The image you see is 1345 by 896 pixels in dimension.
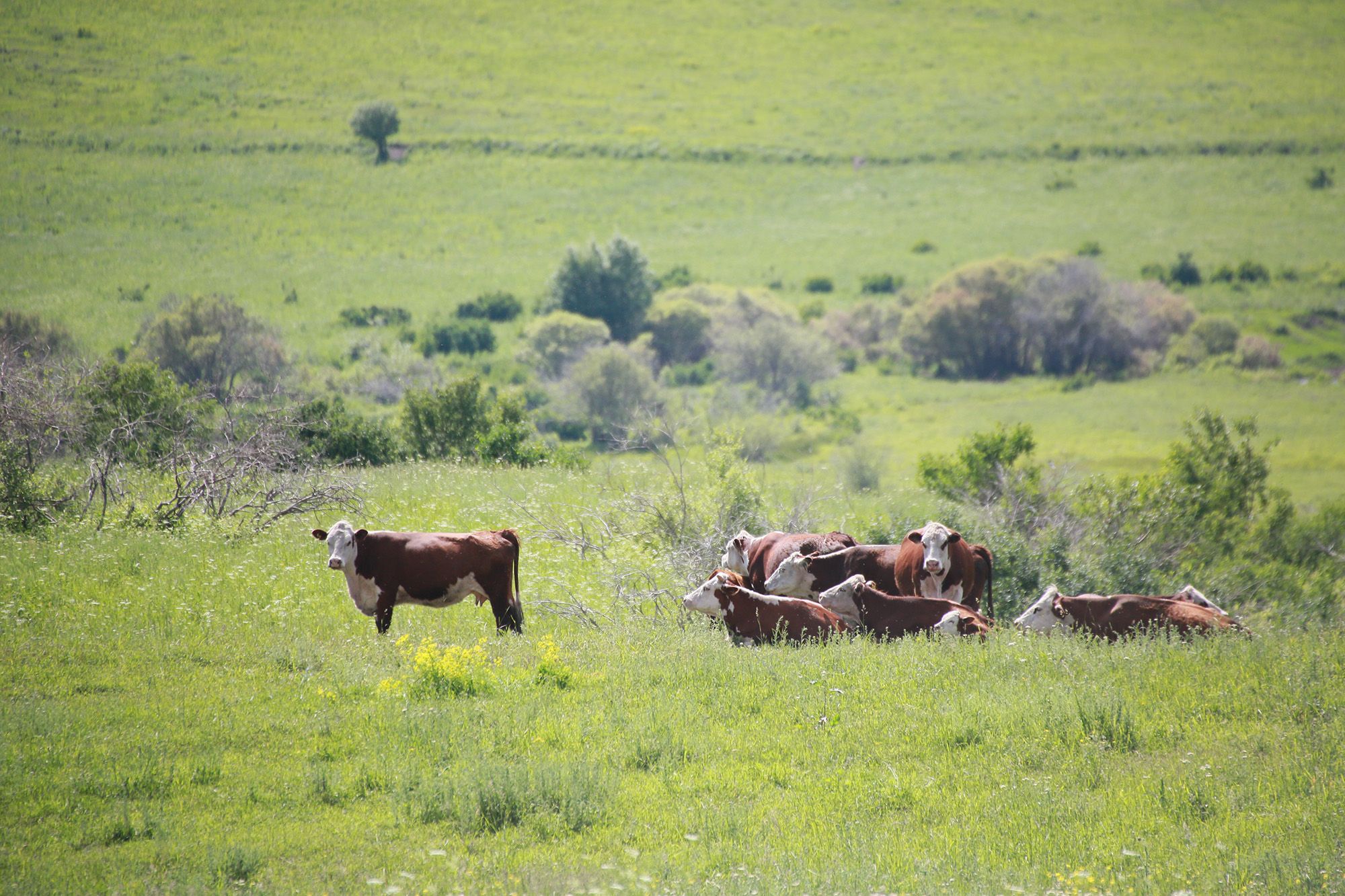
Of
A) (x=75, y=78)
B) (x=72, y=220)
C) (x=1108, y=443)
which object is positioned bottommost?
(x=1108, y=443)

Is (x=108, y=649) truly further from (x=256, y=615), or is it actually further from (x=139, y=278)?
(x=139, y=278)

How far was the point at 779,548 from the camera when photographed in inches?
650

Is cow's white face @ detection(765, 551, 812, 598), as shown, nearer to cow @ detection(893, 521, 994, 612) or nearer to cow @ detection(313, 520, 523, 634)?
cow @ detection(893, 521, 994, 612)

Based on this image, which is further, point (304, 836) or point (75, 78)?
point (75, 78)

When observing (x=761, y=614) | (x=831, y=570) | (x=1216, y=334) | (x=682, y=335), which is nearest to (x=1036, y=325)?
(x=1216, y=334)

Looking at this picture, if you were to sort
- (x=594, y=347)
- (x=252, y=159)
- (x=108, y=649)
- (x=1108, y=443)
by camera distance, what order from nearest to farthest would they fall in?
(x=108, y=649)
(x=1108, y=443)
(x=594, y=347)
(x=252, y=159)

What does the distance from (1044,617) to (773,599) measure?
3797mm

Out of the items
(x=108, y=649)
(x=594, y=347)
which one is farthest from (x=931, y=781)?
(x=594, y=347)

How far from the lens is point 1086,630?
47.5 feet

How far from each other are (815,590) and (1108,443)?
51.6m

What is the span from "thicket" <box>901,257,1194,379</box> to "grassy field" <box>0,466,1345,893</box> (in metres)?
73.6

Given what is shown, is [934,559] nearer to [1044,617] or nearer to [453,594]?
[1044,617]

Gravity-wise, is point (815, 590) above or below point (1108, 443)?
above

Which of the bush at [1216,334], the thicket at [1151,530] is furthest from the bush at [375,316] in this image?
the bush at [1216,334]
